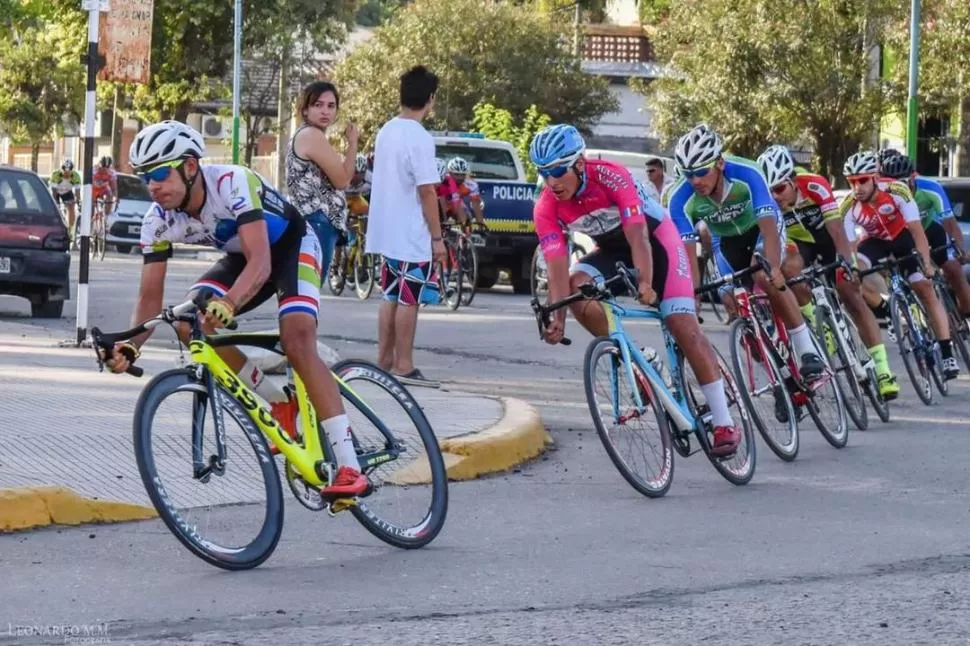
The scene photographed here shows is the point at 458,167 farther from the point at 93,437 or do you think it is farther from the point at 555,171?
the point at 555,171

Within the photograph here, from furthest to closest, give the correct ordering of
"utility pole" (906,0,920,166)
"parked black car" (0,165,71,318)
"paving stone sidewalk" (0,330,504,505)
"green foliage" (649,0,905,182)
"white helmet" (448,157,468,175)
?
"green foliage" (649,0,905,182)
"utility pole" (906,0,920,166)
"white helmet" (448,157,468,175)
"parked black car" (0,165,71,318)
"paving stone sidewalk" (0,330,504,505)

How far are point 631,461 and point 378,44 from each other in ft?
148

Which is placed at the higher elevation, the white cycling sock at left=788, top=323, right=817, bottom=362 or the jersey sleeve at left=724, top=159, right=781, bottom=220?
the jersey sleeve at left=724, top=159, right=781, bottom=220

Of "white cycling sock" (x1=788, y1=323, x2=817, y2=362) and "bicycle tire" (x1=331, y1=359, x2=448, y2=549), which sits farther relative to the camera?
"white cycling sock" (x1=788, y1=323, x2=817, y2=362)

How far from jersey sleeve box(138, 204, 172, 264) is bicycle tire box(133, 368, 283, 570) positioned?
20.6 inches

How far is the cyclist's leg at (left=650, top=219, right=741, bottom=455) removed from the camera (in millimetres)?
9672

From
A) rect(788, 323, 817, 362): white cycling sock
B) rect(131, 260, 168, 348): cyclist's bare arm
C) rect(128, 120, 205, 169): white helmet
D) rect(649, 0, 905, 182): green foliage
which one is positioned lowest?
rect(788, 323, 817, 362): white cycling sock

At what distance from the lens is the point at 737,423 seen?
32.9ft

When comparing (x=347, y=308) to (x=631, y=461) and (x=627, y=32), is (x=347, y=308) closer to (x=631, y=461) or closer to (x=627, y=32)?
(x=631, y=461)

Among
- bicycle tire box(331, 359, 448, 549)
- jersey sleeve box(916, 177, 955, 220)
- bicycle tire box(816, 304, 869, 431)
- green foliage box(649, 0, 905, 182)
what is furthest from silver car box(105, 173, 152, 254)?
bicycle tire box(331, 359, 448, 549)

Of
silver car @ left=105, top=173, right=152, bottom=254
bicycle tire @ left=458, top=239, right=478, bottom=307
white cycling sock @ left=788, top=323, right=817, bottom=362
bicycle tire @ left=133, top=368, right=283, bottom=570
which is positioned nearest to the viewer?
bicycle tire @ left=133, top=368, right=283, bottom=570

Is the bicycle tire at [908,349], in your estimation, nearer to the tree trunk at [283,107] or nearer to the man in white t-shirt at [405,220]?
the man in white t-shirt at [405,220]

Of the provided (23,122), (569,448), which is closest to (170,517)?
(569,448)

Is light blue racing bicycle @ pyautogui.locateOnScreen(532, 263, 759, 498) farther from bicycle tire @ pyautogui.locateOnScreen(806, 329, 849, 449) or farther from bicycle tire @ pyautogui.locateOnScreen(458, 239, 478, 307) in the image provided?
bicycle tire @ pyautogui.locateOnScreen(458, 239, 478, 307)
